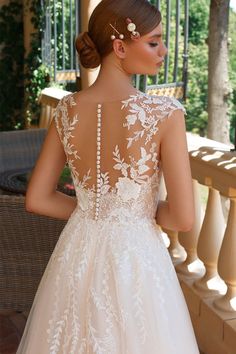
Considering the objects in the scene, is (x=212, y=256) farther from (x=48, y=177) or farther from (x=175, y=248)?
(x=48, y=177)

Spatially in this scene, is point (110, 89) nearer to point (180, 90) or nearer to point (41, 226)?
point (41, 226)

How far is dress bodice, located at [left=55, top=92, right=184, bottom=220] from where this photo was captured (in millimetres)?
1750

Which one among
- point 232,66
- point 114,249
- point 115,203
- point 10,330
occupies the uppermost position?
point 115,203

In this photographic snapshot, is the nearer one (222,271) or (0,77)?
(222,271)

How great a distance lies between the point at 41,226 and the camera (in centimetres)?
267

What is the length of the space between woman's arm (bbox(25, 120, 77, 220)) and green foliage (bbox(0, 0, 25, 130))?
654 cm

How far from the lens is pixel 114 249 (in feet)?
6.14

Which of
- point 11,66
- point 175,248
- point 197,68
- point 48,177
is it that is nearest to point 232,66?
point 197,68

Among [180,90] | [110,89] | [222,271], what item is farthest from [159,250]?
[180,90]

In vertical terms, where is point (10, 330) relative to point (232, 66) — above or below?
above

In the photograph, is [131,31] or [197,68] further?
[197,68]

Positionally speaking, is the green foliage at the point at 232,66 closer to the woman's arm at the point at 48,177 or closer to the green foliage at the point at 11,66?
the green foliage at the point at 11,66

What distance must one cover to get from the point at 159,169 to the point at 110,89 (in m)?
0.25

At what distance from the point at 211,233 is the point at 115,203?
1004 mm
